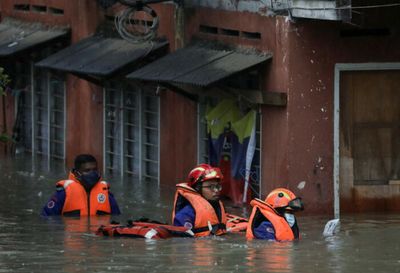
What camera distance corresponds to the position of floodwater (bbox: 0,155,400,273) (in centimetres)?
1564

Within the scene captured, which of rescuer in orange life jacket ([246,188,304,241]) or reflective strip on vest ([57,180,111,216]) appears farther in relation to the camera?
reflective strip on vest ([57,180,111,216])

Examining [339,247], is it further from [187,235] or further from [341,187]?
[341,187]

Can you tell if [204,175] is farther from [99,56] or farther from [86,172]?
[99,56]

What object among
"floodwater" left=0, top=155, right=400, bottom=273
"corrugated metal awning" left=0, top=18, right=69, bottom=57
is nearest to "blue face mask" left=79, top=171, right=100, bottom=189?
"floodwater" left=0, top=155, right=400, bottom=273

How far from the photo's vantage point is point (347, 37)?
21.5 meters

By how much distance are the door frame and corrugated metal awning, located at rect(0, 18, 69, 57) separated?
7.51 meters

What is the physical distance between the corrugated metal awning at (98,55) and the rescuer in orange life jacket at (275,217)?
7887mm

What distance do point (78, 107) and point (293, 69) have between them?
735cm

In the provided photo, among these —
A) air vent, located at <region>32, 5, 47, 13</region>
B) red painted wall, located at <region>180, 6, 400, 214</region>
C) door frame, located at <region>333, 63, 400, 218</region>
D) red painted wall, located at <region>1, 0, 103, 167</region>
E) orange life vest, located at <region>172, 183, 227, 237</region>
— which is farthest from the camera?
air vent, located at <region>32, 5, 47, 13</region>

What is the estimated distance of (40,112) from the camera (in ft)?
97.8

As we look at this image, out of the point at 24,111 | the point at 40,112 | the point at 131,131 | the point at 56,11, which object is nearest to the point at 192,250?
the point at 131,131

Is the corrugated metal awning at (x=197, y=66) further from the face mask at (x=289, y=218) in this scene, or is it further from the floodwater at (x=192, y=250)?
the face mask at (x=289, y=218)

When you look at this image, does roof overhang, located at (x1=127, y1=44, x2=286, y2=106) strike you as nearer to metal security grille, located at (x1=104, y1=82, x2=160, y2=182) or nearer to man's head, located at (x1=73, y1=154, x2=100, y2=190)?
metal security grille, located at (x1=104, y1=82, x2=160, y2=182)

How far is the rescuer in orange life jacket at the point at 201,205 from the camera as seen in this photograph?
57.4ft
